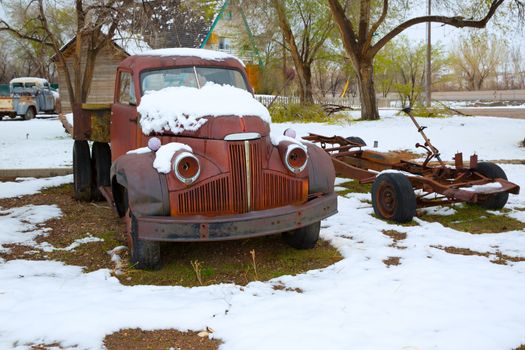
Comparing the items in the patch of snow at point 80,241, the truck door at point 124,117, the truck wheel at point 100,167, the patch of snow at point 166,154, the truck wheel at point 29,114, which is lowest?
the patch of snow at point 80,241

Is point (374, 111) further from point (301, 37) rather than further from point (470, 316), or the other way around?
point (470, 316)

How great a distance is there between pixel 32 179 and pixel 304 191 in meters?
6.21

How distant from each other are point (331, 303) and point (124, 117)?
130 inches

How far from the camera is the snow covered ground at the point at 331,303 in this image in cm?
336

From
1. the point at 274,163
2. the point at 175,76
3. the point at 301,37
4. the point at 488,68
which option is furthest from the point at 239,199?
the point at 488,68

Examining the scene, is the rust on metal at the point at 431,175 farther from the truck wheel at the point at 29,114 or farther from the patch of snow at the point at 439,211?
the truck wheel at the point at 29,114

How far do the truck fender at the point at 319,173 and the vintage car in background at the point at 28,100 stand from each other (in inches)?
964

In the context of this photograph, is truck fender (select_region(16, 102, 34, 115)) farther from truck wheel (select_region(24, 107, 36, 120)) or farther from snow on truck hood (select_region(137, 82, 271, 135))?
snow on truck hood (select_region(137, 82, 271, 135))

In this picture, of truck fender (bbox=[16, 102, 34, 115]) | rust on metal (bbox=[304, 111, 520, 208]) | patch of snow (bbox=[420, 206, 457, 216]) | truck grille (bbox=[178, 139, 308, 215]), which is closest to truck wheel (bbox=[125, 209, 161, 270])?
truck grille (bbox=[178, 139, 308, 215])

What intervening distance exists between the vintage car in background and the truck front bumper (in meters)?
24.8

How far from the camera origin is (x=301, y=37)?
31.0 metres

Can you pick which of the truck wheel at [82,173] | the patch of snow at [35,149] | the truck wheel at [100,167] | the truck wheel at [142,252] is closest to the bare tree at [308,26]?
the patch of snow at [35,149]

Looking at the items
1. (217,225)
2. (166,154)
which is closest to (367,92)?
(166,154)

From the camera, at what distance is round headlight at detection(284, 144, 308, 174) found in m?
4.80
